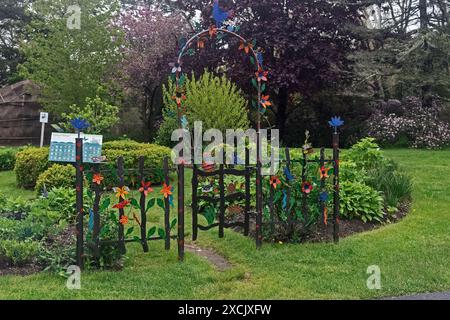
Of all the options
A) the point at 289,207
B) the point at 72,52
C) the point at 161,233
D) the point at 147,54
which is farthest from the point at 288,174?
the point at 147,54

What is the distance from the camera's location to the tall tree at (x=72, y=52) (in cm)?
1573

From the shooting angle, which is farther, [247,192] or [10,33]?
[10,33]

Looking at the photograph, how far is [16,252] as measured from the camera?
15.7 ft

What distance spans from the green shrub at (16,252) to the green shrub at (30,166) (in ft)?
18.1

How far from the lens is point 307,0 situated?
16.2m

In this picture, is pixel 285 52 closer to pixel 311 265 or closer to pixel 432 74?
pixel 432 74

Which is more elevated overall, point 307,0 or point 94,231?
point 307,0

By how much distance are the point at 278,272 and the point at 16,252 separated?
259 centimetres

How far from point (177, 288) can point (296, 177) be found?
2303 mm

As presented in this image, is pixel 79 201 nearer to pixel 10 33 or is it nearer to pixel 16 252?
pixel 16 252

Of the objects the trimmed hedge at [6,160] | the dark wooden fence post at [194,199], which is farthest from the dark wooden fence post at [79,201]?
the trimmed hedge at [6,160]

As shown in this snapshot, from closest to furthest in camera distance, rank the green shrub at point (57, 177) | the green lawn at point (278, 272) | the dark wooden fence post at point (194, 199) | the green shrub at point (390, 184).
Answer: the green lawn at point (278, 272), the dark wooden fence post at point (194, 199), the green shrub at point (390, 184), the green shrub at point (57, 177)

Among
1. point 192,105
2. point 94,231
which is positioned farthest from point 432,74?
point 94,231

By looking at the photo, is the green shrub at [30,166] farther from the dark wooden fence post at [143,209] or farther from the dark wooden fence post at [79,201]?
the dark wooden fence post at [79,201]
